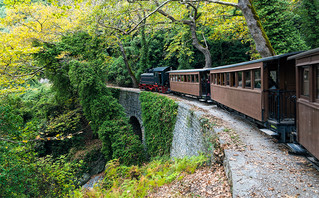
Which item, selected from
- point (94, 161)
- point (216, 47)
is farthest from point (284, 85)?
point (216, 47)

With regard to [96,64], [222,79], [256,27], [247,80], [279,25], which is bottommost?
[247,80]

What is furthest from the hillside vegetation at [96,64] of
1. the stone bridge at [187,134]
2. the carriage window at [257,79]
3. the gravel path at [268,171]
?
the gravel path at [268,171]

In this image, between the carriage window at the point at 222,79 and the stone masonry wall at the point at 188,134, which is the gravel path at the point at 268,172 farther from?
the carriage window at the point at 222,79

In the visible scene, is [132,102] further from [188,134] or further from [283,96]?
[283,96]

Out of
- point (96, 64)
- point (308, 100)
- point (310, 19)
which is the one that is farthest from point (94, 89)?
point (310, 19)

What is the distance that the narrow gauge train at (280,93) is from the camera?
14.4 ft

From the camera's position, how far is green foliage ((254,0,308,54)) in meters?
16.1

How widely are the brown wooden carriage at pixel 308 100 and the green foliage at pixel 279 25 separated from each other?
42.3 ft

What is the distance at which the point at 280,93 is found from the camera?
6.46m

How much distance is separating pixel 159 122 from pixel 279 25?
1206 cm

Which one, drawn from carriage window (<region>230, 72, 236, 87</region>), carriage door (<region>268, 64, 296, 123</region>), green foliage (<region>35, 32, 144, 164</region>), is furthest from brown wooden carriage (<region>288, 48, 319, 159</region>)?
green foliage (<region>35, 32, 144, 164</region>)

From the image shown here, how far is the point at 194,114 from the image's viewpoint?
9906 mm

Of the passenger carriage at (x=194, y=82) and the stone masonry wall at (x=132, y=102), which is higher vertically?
the passenger carriage at (x=194, y=82)

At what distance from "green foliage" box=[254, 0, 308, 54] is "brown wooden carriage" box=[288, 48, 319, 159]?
1289cm
